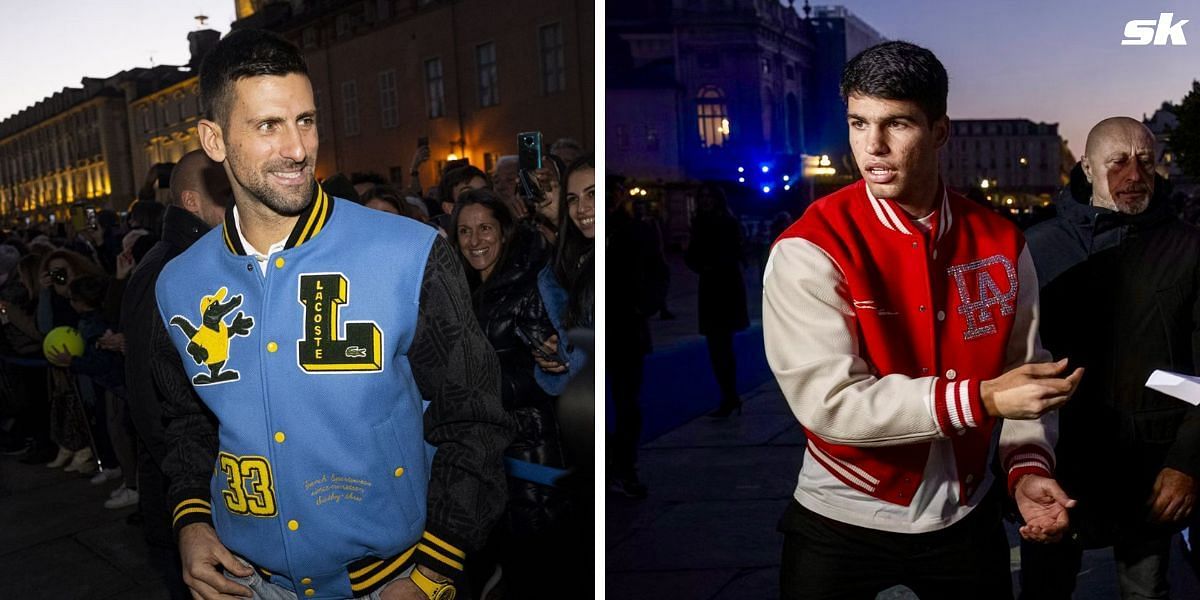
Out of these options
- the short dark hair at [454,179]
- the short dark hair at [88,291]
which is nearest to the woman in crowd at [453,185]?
the short dark hair at [454,179]

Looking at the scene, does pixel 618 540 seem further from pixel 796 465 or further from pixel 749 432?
pixel 749 432

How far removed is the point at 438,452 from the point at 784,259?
0.77 meters

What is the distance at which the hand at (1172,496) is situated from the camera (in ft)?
7.80

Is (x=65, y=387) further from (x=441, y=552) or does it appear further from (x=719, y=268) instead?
(x=441, y=552)

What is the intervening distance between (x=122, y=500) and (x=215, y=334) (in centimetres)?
442

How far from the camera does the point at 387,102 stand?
3.10 meters

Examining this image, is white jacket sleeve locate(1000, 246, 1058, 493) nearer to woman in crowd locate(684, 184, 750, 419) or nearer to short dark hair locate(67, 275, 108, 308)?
woman in crowd locate(684, 184, 750, 419)

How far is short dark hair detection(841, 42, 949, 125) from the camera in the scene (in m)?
1.85

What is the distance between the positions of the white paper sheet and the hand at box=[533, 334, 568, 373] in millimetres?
1581

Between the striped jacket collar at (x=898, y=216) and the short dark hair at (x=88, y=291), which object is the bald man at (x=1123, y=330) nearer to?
the striped jacket collar at (x=898, y=216)

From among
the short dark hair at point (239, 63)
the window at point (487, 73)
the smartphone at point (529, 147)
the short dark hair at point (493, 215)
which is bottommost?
the short dark hair at point (493, 215)

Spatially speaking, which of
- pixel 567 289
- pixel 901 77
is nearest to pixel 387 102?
pixel 567 289

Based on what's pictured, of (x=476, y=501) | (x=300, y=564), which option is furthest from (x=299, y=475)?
(x=476, y=501)

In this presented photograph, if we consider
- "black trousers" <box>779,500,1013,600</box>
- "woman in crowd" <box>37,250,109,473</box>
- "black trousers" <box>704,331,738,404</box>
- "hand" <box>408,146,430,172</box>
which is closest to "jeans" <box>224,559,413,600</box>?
"black trousers" <box>779,500,1013,600</box>
